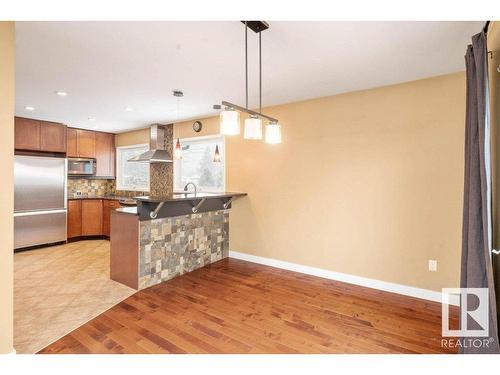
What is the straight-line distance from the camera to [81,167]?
586cm

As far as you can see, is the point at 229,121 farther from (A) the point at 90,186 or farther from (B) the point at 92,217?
(A) the point at 90,186

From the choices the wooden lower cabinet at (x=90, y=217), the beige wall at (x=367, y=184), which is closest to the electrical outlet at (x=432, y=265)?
the beige wall at (x=367, y=184)

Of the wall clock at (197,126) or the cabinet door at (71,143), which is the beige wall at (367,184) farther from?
the cabinet door at (71,143)

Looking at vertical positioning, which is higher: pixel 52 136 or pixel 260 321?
pixel 52 136

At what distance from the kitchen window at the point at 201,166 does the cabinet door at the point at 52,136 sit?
89.6 inches

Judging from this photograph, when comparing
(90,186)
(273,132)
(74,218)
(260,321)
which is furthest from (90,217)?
(273,132)

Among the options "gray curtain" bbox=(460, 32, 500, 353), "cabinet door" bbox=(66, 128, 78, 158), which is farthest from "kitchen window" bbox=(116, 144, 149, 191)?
"gray curtain" bbox=(460, 32, 500, 353)

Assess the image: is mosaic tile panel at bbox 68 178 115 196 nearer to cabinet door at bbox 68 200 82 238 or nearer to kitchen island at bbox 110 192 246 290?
cabinet door at bbox 68 200 82 238

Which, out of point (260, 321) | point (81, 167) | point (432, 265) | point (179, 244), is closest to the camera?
point (260, 321)

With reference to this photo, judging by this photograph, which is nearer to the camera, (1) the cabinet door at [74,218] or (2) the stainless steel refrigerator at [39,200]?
(2) the stainless steel refrigerator at [39,200]

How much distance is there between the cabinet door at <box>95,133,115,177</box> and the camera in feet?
20.1

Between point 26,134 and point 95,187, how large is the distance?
188 centimetres

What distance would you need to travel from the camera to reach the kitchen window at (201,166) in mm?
4840
